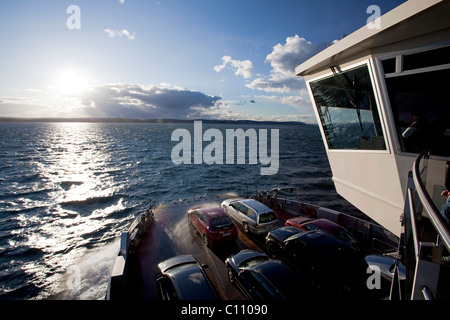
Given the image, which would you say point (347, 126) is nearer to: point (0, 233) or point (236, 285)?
point (236, 285)

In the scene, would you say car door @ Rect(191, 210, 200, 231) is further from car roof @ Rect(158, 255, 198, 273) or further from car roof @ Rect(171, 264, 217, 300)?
car roof @ Rect(171, 264, 217, 300)

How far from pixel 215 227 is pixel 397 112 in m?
8.20

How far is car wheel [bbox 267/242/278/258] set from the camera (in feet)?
32.1

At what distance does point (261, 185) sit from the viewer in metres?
34.8

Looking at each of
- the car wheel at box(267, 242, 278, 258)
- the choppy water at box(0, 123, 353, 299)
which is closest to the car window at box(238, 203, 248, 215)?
the car wheel at box(267, 242, 278, 258)

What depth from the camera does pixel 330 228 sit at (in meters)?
10.6

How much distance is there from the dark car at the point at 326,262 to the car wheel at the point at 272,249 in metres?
0.40

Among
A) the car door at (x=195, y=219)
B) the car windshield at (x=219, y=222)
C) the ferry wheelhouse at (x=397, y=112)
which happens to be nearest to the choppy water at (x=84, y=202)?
the car door at (x=195, y=219)

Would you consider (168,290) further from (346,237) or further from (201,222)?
(346,237)

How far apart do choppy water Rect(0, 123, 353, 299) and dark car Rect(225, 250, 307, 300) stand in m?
7.31

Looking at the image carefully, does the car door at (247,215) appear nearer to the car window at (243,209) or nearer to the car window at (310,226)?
the car window at (243,209)

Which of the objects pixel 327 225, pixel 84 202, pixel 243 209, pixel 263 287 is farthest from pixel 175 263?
pixel 84 202
